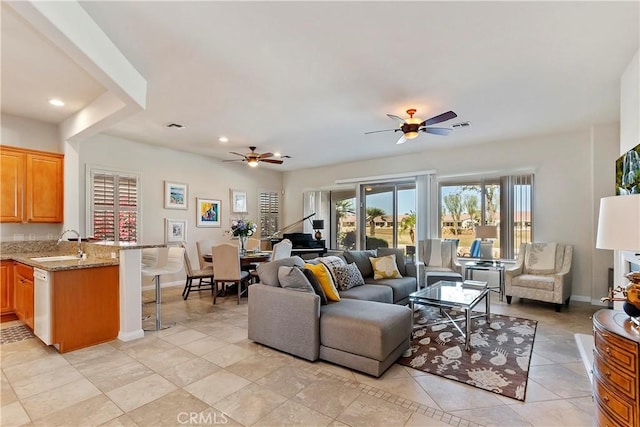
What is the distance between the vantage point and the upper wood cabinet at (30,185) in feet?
13.6

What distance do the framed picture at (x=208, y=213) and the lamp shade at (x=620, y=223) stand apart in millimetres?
6509

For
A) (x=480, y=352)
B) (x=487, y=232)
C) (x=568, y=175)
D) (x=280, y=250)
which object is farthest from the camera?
(x=280, y=250)

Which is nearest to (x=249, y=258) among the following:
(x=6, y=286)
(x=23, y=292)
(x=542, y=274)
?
(x=23, y=292)

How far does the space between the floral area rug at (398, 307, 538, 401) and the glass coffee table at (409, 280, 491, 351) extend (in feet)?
0.43

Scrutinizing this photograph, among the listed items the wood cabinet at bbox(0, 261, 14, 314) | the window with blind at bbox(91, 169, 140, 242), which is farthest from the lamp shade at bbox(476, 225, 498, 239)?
the wood cabinet at bbox(0, 261, 14, 314)

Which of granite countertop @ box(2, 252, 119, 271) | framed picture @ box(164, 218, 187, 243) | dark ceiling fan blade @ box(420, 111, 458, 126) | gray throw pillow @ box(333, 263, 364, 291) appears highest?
dark ceiling fan blade @ box(420, 111, 458, 126)

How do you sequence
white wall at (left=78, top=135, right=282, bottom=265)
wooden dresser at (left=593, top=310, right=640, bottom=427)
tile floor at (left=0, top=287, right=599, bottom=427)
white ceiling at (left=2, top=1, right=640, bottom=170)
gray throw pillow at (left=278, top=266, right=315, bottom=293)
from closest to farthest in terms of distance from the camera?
wooden dresser at (left=593, top=310, right=640, bottom=427) → tile floor at (left=0, top=287, right=599, bottom=427) → white ceiling at (left=2, top=1, right=640, bottom=170) → gray throw pillow at (left=278, top=266, right=315, bottom=293) → white wall at (left=78, top=135, right=282, bottom=265)

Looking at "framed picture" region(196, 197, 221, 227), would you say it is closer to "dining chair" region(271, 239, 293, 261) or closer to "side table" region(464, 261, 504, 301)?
"dining chair" region(271, 239, 293, 261)

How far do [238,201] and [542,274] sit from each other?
6.27 meters

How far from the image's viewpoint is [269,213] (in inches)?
337

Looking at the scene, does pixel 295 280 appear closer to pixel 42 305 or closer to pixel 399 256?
pixel 399 256

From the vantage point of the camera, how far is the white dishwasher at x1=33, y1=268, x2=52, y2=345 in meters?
3.11

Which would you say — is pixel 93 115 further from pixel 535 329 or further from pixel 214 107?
pixel 535 329

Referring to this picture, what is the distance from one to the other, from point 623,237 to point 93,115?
5.17m
